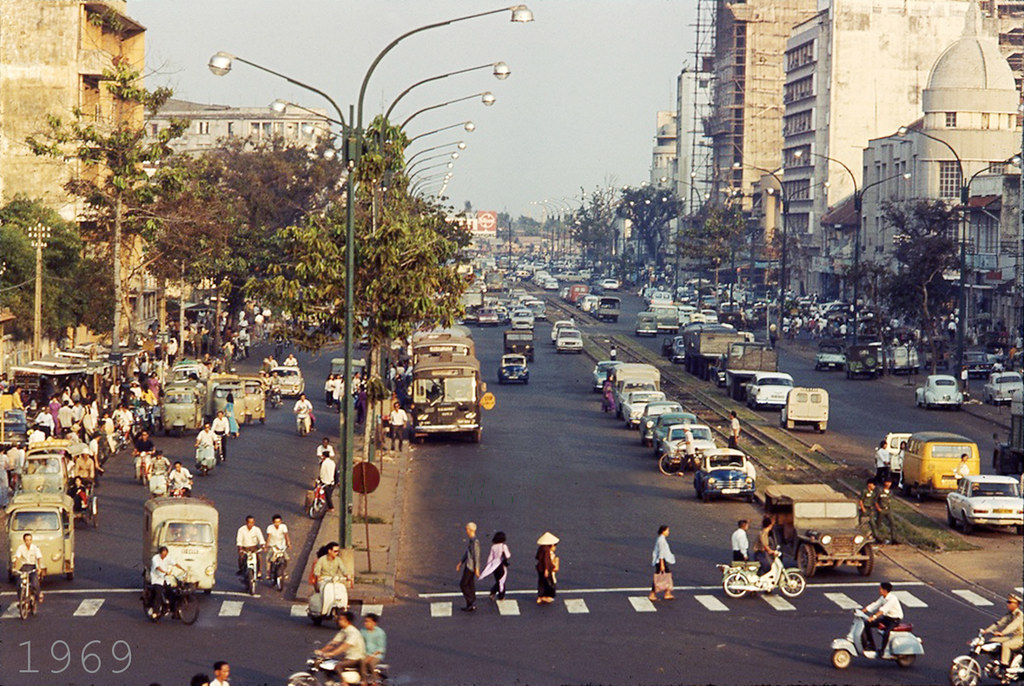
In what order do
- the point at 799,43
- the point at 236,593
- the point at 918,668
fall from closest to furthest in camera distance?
the point at 918,668, the point at 236,593, the point at 799,43

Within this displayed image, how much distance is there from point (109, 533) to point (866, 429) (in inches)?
1180

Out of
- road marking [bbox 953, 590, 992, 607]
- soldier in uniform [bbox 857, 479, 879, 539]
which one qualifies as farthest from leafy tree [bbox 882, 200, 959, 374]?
road marking [bbox 953, 590, 992, 607]

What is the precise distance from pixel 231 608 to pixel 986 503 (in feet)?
56.3

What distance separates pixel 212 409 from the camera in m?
56.8

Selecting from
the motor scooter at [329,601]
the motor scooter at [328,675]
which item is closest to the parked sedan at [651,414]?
the motor scooter at [329,601]

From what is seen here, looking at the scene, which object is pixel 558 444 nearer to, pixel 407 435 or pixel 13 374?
Result: pixel 407 435

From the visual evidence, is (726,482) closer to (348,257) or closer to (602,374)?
(348,257)

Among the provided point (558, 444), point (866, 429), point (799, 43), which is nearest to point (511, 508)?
point (558, 444)

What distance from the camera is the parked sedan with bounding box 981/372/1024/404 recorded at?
64562 millimetres

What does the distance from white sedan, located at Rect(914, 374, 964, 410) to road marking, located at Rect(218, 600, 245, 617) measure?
134 feet

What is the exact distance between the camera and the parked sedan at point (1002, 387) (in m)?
64.6

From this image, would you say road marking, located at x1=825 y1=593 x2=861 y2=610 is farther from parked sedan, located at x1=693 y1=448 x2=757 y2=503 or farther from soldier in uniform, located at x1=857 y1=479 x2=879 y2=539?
parked sedan, located at x1=693 y1=448 x2=757 y2=503

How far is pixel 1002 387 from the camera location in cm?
6512

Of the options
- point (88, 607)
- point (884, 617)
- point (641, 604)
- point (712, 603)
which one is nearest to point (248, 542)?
point (88, 607)
